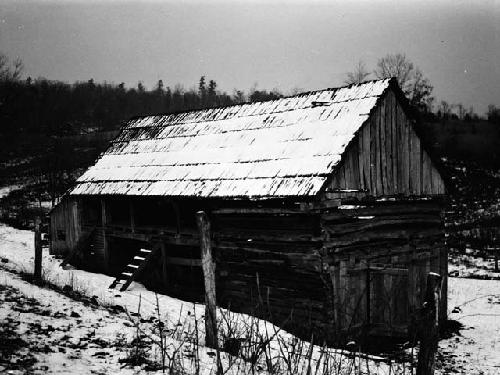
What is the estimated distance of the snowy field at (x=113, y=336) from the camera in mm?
5188

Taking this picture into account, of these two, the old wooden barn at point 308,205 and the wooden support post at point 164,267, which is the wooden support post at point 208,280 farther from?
the wooden support post at point 164,267

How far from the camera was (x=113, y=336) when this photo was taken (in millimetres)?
6625

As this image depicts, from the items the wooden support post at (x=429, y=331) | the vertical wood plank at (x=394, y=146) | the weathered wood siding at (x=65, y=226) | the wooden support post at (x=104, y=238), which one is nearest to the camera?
the wooden support post at (x=429, y=331)

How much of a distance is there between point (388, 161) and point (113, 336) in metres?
8.18

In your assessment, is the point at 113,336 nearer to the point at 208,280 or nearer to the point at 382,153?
the point at 208,280

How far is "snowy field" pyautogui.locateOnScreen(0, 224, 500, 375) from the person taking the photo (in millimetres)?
5188

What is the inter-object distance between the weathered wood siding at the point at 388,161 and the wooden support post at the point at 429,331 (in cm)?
552

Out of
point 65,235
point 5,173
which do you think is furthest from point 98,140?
point 65,235

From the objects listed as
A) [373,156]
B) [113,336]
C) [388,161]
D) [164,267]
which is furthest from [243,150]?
[113,336]

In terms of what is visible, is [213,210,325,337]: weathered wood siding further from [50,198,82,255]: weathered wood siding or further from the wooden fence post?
[50,198,82,255]: weathered wood siding

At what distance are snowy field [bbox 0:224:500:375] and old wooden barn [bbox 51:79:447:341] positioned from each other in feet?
4.43

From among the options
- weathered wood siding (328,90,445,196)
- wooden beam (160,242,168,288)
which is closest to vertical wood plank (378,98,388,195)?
weathered wood siding (328,90,445,196)

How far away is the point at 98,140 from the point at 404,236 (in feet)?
177

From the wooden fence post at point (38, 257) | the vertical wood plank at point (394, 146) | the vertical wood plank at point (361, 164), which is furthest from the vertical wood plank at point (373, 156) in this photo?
the wooden fence post at point (38, 257)
